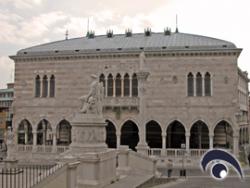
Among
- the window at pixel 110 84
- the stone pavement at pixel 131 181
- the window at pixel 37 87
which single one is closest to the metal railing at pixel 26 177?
the stone pavement at pixel 131 181

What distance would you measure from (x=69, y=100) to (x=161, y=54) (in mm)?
9118

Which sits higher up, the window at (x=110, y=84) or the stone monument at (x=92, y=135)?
the window at (x=110, y=84)

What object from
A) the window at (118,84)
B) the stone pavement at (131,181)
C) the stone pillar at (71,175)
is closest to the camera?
the stone pillar at (71,175)

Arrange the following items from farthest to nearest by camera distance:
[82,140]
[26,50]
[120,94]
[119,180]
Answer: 1. [26,50]
2. [120,94]
3. [119,180]
4. [82,140]

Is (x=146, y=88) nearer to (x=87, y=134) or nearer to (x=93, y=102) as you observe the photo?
(x=93, y=102)

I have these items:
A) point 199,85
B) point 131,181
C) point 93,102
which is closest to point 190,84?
point 199,85

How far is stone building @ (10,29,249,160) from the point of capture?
103 ft

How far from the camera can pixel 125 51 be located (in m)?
33.2

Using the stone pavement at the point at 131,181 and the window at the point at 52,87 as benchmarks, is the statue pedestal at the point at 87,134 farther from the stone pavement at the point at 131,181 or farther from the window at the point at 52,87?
the window at the point at 52,87

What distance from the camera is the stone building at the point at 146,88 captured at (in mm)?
31531

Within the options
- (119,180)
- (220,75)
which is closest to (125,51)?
(220,75)

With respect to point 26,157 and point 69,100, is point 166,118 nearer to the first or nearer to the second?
point 69,100

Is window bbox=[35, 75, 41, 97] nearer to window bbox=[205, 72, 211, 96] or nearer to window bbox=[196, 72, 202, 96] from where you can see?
window bbox=[196, 72, 202, 96]
